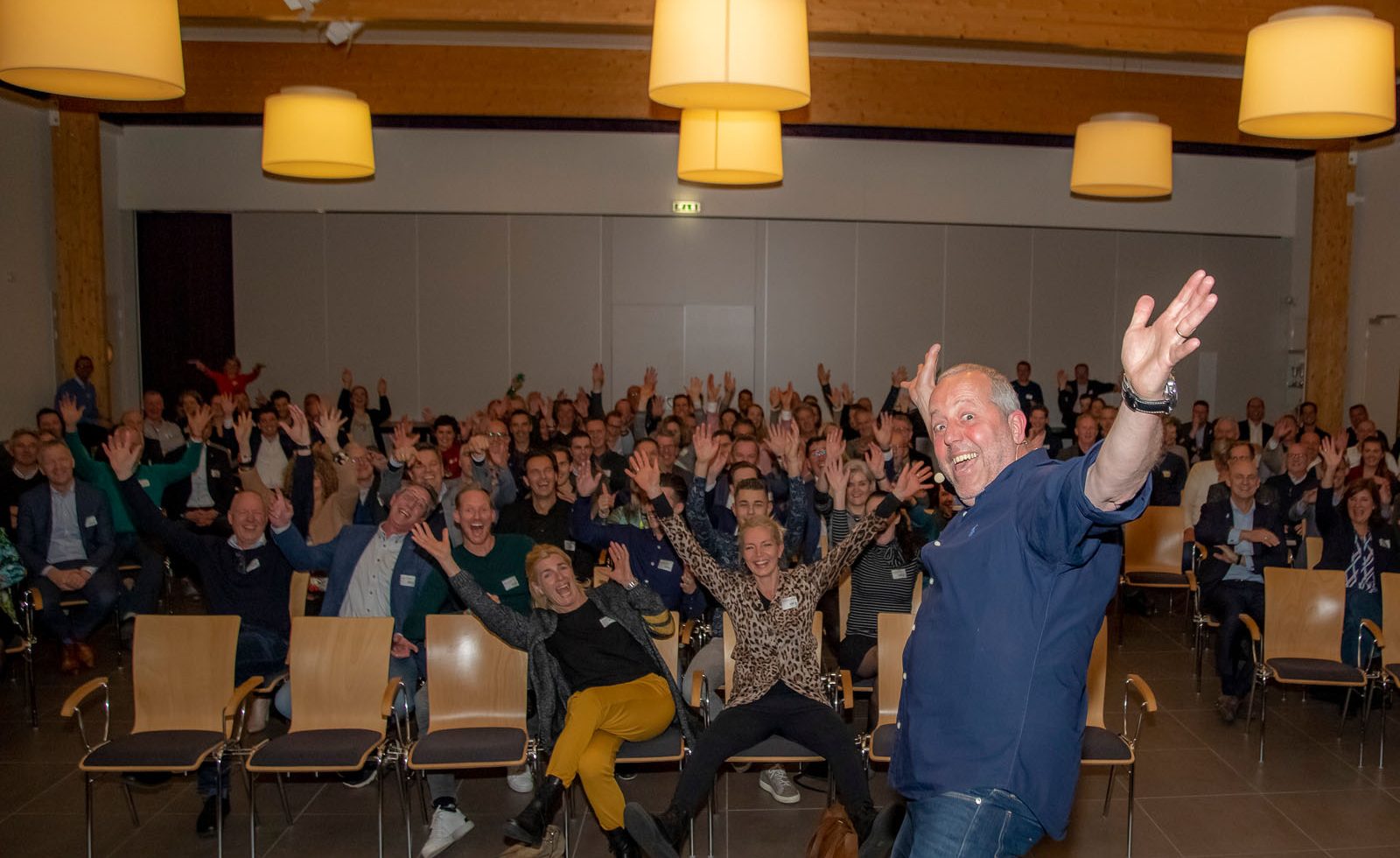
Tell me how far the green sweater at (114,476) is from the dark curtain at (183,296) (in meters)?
5.90

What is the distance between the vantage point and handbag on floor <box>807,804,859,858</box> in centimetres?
315

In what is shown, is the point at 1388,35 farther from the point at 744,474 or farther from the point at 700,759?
the point at 700,759

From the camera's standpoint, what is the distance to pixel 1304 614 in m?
5.43

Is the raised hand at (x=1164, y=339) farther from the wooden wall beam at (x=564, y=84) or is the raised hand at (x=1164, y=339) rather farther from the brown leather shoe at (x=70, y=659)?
the wooden wall beam at (x=564, y=84)

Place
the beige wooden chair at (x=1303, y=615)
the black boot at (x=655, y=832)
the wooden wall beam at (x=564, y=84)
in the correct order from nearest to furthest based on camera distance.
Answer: the black boot at (x=655, y=832)
the beige wooden chair at (x=1303, y=615)
the wooden wall beam at (x=564, y=84)

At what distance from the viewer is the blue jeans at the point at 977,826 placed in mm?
2195

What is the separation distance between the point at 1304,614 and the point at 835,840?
3463 mm

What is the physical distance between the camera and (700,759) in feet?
13.4

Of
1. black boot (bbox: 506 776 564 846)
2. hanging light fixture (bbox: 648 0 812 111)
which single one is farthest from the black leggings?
hanging light fixture (bbox: 648 0 812 111)

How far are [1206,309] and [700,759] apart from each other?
9.42 ft

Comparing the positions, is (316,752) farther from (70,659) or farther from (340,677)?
(70,659)

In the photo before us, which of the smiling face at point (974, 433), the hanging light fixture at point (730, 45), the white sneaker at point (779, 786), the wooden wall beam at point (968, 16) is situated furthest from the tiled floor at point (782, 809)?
the wooden wall beam at point (968, 16)

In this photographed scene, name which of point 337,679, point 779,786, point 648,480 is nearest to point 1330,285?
point 779,786

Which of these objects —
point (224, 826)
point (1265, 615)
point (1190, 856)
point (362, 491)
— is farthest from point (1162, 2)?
point (224, 826)
